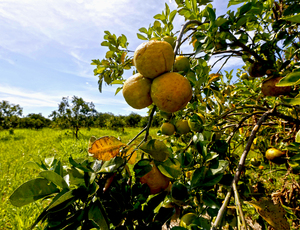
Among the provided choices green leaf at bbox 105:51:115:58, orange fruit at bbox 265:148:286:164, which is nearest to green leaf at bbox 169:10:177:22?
green leaf at bbox 105:51:115:58

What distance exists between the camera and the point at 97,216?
48 cm

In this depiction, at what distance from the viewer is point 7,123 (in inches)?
643

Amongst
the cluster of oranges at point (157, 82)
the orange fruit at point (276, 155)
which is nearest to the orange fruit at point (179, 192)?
the cluster of oranges at point (157, 82)

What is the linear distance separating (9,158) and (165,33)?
21.9 ft

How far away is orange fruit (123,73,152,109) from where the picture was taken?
69 cm

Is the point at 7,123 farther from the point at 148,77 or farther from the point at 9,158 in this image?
the point at 148,77

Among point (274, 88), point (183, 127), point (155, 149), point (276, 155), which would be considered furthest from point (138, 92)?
point (276, 155)

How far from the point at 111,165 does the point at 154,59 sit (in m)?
0.41

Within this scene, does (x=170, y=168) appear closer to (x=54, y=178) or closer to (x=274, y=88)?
(x=54, y=178)

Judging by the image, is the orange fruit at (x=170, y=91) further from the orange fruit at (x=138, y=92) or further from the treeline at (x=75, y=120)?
the treeline at (x=75, y=120)

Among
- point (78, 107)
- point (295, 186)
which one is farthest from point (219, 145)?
point (78, 107)

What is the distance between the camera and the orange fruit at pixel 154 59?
65 centimetres

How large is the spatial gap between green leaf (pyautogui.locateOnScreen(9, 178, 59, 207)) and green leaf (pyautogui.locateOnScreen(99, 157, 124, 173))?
175 millimetres

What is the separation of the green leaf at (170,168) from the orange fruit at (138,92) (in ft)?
0.82
